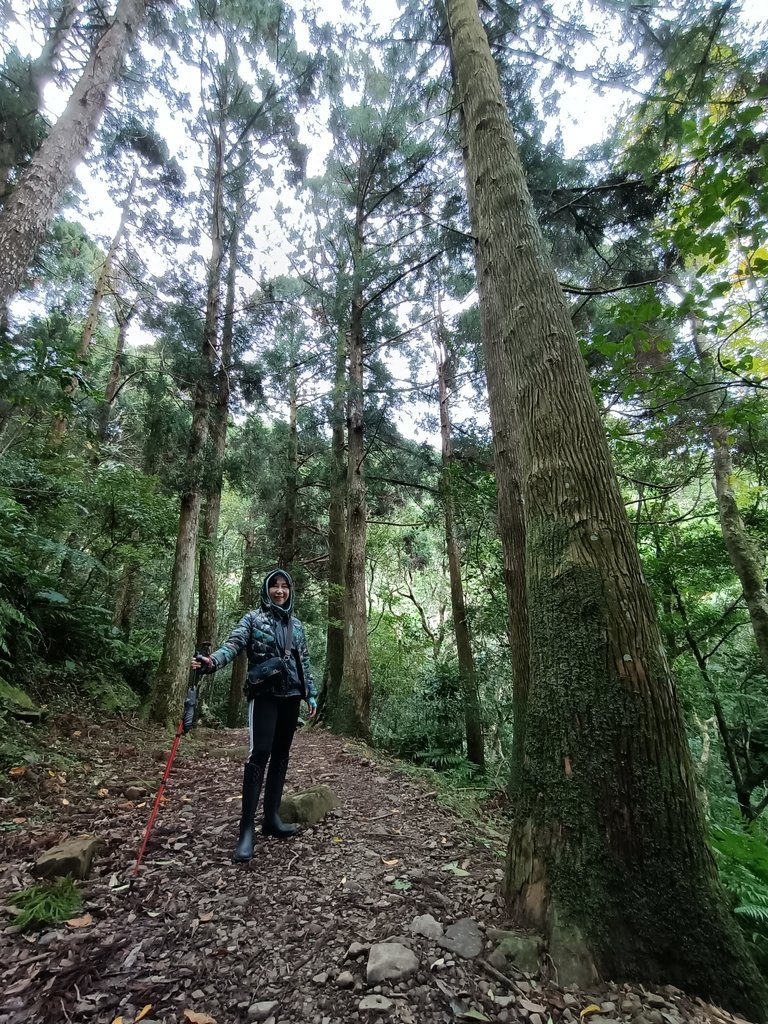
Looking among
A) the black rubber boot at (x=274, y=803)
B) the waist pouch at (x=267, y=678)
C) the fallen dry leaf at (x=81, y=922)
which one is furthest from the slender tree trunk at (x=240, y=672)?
the fallen dry leaf at (x=81, y=922)

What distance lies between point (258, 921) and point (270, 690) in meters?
1.26

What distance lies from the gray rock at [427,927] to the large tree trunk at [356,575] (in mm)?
6156

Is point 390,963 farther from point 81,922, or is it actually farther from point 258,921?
point 81,922

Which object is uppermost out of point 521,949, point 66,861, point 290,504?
point 290,504

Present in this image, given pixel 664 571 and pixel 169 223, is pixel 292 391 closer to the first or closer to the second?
pixel 169 223

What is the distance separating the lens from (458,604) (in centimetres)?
1006

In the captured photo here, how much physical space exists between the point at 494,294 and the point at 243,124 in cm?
1055

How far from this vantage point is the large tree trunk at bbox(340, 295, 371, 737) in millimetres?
8211

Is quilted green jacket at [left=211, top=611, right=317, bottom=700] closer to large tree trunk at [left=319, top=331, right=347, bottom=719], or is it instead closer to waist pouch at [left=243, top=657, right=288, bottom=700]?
waist pouch at [left=243, top=657, right=288, bottom=700]

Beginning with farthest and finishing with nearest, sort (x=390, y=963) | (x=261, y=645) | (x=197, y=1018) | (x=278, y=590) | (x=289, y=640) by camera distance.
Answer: (x=278, y=590), (x=289, y=640), (x=261, y=645), (x=390, y=963), (x=197, y=1018)

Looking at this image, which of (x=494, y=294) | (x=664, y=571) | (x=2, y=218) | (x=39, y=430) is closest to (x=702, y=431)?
(x=664, y=571)

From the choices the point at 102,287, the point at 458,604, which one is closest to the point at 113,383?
the point at 102,287

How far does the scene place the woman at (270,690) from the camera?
311 centimetres

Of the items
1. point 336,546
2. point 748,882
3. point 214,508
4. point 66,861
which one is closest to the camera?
point 66,861
